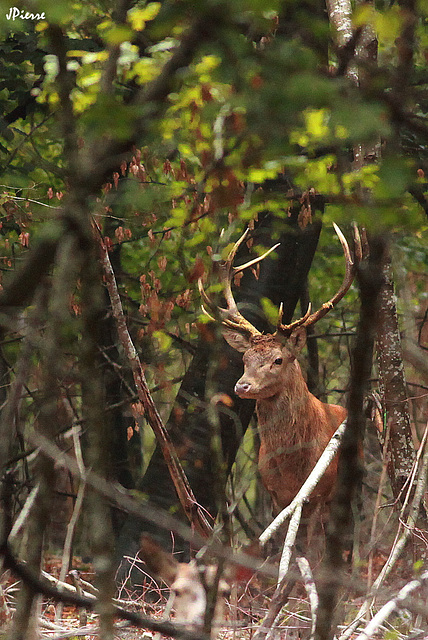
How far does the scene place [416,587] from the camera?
2.96m

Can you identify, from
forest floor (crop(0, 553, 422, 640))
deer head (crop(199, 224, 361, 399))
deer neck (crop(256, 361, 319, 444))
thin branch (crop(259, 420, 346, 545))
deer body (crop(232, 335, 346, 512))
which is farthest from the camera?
deer neck (crop(256, 361, 319, 444))

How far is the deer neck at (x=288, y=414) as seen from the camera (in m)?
5.68

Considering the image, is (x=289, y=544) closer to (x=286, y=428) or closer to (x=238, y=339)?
(x=286, y=428)

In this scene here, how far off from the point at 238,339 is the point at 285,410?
632mm

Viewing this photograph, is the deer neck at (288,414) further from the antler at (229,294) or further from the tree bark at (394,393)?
the tree bark at (394,393)

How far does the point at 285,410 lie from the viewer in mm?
5676

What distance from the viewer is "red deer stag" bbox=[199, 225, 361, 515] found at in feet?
18.2

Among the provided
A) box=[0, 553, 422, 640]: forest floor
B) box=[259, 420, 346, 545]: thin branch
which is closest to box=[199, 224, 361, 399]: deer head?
box=[259, 420, 346, 545]: thin branch

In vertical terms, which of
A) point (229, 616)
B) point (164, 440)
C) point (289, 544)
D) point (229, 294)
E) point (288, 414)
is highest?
point (164, 440)

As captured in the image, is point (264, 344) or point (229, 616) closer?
point (229, 616)

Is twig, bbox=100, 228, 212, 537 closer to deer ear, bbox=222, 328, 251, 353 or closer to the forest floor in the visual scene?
the forest floor

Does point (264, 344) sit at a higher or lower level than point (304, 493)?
lower

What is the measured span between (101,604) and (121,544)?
18.1 feet

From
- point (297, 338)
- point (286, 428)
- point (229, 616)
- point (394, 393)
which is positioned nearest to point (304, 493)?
point (229, 616)
